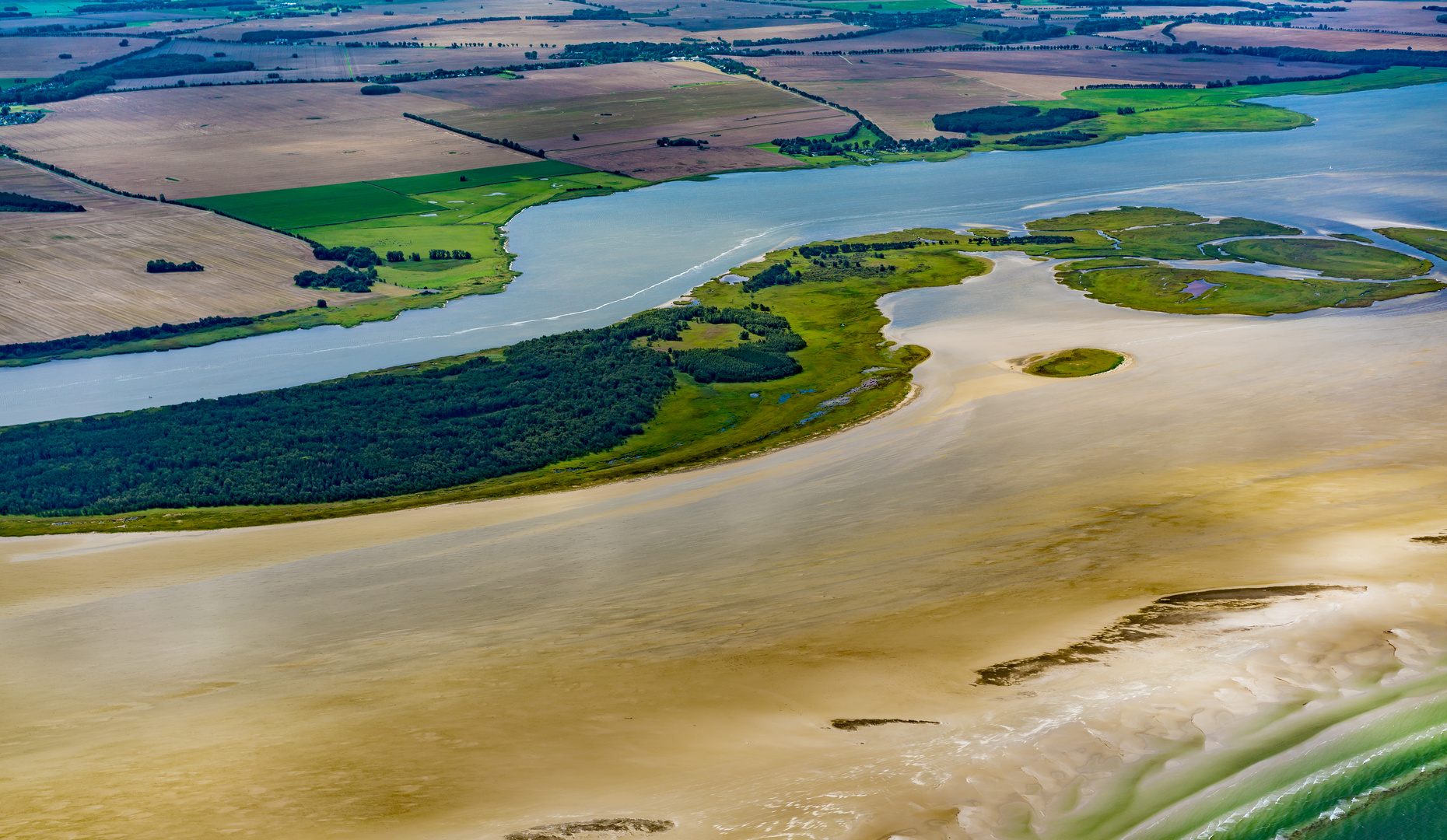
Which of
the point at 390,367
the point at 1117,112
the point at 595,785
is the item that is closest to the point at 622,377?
the point at 390,367

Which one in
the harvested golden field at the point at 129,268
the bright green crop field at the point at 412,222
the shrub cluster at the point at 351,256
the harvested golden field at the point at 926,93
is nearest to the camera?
the harvested golden field at the point at 129,268

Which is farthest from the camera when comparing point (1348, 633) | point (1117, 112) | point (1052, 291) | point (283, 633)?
point (1117, 112)

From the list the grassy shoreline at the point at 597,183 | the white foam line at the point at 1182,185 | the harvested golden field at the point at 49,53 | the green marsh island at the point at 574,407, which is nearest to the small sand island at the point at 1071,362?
the green marsh island at the point at 574,407

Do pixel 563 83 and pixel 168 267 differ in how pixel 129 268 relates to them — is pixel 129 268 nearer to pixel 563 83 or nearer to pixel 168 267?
pixel 168 267

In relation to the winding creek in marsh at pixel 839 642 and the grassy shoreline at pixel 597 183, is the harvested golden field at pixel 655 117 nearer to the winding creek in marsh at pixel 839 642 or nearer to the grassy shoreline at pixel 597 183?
the grassy shoreline at pixel 597 183

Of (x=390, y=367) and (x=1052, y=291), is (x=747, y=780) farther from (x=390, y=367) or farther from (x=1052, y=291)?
(x=1052, y=291)

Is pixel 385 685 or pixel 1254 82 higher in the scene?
pixel 1254 82
